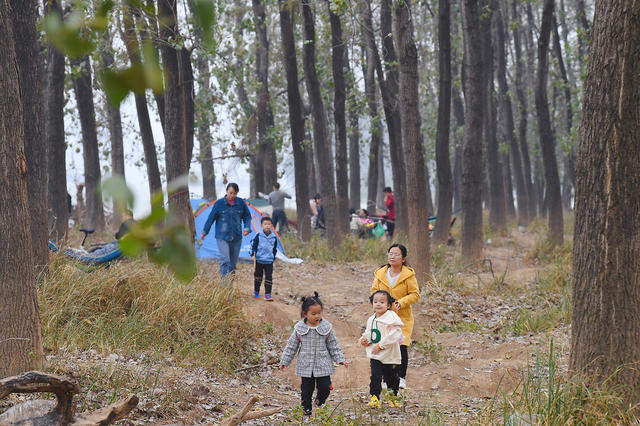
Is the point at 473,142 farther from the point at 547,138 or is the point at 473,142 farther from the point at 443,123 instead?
the point at 547,138

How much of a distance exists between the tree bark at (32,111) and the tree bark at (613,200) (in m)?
6.22

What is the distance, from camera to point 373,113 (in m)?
21.9

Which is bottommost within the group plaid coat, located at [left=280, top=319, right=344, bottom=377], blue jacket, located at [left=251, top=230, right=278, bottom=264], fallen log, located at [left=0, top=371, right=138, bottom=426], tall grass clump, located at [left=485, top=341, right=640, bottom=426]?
tall grass clump, located at [left=485, top=341, right=640, bottom=426]

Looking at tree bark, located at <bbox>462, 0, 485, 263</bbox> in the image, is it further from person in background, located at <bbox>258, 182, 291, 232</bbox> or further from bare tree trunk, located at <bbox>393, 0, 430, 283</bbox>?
person in background, located at <bbox>258, 182, 291, 232</bbox>

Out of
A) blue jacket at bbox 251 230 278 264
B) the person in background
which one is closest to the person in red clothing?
the person in background

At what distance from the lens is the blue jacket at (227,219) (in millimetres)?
10664

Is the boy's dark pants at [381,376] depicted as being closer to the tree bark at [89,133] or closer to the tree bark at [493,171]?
the tree bark at [89,133]

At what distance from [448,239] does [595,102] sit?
13401 millimetres

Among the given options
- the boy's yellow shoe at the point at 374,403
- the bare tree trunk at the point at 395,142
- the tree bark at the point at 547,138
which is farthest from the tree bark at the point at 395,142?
the boy's yellow shoe at the point at 374,403

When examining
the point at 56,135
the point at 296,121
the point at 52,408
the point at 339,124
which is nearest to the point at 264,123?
the point at 296,121

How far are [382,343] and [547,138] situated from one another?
1331 centimetres

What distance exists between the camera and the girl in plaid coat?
5848mm

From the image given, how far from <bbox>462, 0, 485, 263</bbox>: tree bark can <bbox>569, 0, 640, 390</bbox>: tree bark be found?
917 centimetres

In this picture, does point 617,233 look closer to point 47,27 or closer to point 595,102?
point 595,102
